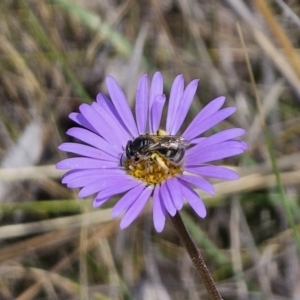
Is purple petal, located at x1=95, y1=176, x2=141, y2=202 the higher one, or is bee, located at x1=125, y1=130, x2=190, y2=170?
bee, located at x1=125, y1=130, x2=190, y2=170

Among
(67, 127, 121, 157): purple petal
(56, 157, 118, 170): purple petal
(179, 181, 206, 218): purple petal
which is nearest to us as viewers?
(179, 181, 206, 218): purple petal

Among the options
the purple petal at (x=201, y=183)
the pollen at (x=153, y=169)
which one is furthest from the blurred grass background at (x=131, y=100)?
the purple petal at (x=201, y=183)

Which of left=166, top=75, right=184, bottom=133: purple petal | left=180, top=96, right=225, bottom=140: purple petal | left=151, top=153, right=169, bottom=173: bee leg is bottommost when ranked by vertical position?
left=180, top=96, right=225, bottom=140: purple petal

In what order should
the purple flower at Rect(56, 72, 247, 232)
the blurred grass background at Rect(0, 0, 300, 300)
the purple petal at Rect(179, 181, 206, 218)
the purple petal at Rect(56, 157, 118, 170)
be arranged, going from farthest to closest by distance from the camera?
the blurred grass background at Rect(0, 0, 300, 300), the purple petal at Rect(56, 157, 118, 170), the purple flower at Rect(56, 72, 247, 232), the purple petal at Rect(179, 181, 206, 218)

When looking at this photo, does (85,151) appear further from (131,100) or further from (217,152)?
(131,100)

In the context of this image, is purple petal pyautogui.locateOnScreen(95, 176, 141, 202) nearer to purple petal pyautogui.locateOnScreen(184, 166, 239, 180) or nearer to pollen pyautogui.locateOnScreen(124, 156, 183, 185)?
pollen pyautogui.locateOnScreen(124, 156, 183, 185)

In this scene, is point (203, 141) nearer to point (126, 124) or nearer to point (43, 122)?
point (126, 124)

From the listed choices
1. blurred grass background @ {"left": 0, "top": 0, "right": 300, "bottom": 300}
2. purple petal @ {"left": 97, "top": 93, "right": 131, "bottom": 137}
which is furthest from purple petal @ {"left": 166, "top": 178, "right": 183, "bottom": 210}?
blurred grass background @ {"left": 0, "top": 0, "right": 300, "bottom": 300}
